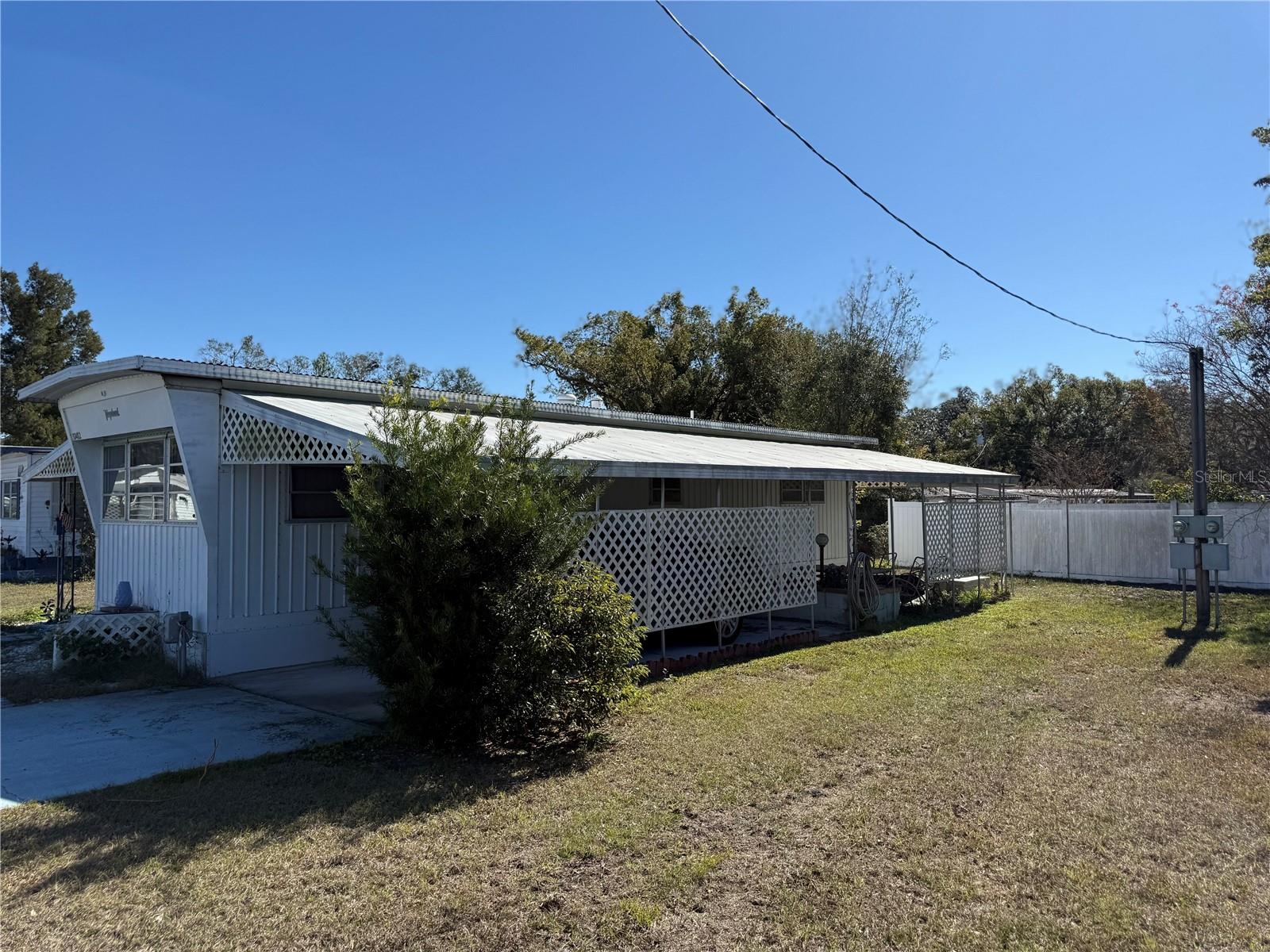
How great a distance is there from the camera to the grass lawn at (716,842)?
3396 millimetres

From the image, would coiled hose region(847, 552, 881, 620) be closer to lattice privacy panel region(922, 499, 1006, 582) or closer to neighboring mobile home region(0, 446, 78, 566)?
lattice privacy panel region(922, 499, 1006, 582)

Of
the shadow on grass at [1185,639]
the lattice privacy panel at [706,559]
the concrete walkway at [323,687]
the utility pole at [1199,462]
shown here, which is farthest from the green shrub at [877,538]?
the concrete walkway at [323,687]

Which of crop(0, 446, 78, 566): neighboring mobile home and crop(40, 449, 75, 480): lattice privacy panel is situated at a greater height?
crop(40, 449, 75, 480): lattice privacy panel

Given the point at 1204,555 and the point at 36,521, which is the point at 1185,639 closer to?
the point at 1204,555

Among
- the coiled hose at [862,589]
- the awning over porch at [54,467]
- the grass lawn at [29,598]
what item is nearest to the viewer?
the coiled hose at [862,589]

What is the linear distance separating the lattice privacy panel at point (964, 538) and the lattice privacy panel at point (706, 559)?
344cm

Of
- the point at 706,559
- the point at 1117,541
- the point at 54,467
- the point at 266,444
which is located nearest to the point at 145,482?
the point at 266,444

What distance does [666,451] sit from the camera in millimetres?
9695

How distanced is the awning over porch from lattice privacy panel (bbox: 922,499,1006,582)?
505 inches

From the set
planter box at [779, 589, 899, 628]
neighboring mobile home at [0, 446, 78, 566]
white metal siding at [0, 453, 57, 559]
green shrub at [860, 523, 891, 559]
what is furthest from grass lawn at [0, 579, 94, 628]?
green shrub at [860, 523, 891, 559]

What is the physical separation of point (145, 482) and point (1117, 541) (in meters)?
16.9

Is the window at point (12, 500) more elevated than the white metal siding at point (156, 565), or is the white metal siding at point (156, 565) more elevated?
the window at point (12, 500)

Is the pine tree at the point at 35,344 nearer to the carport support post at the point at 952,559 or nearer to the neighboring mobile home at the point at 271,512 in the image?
the neighboring mobile home at the point at 271,512

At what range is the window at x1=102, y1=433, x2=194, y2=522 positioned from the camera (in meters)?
9.15
